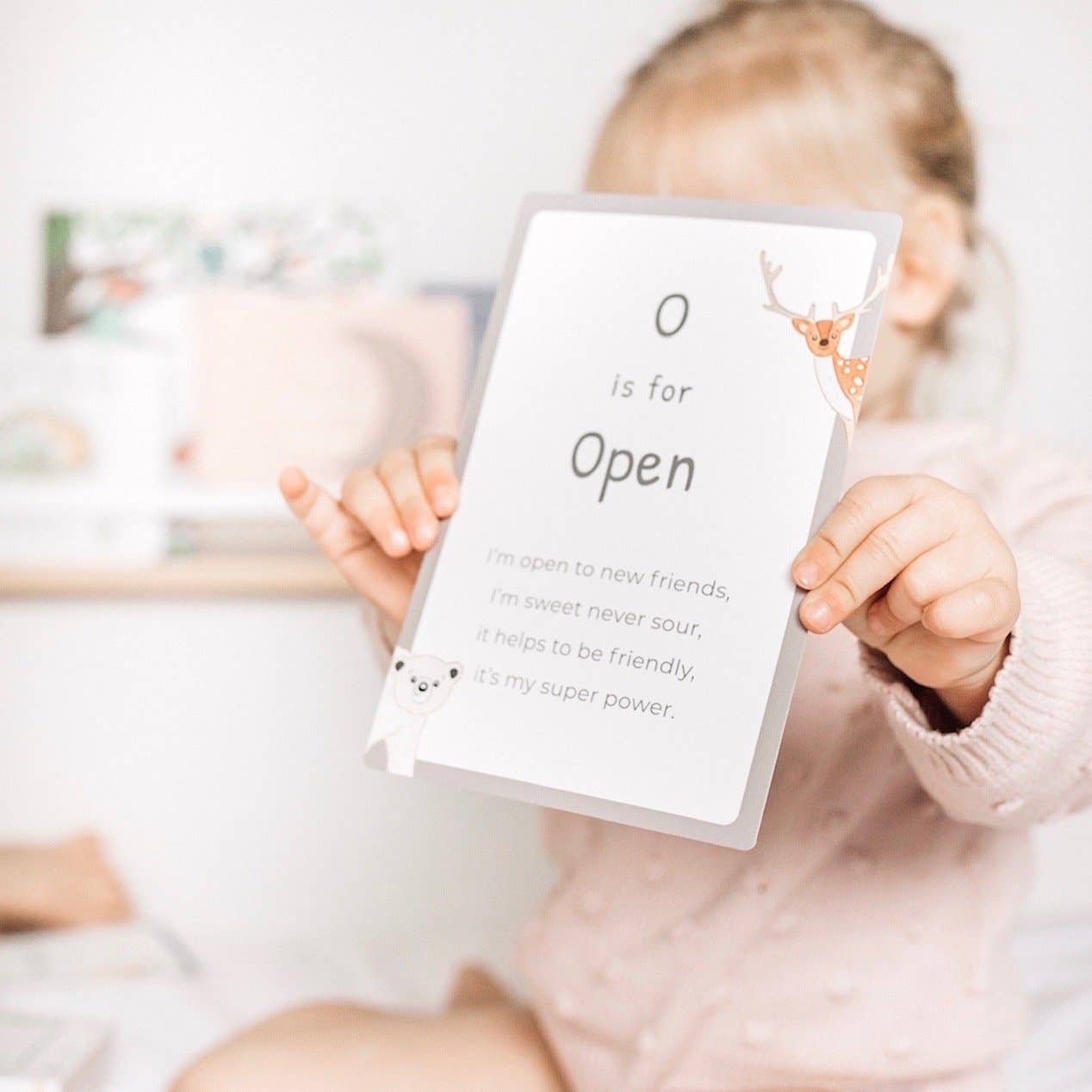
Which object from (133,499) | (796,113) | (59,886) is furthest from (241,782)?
(796,113)

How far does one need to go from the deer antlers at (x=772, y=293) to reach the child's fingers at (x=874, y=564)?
0.37 feet

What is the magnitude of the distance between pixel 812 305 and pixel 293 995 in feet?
2.67

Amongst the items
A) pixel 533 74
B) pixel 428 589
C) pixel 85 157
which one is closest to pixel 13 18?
pixel 85 157

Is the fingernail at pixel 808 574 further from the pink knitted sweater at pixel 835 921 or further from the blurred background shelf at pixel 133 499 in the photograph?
the blurred background shelf at pixel 133 499

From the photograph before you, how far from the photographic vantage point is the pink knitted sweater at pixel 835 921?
764 millimetres

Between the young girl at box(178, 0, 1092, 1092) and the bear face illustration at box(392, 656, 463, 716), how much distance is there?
0.23 ft

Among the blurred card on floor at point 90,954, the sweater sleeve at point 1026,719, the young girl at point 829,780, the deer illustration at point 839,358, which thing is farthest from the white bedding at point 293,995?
the deer illustration at point 839,358

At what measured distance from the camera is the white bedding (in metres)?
0.92

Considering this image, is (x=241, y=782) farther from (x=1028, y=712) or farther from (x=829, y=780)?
(x=1028, y=712)

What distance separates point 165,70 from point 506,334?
72 cm

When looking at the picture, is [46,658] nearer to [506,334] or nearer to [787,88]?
[506,334]

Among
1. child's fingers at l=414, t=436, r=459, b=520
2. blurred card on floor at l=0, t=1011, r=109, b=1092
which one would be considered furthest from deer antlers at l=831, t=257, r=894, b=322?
blurred card on floor at l=0, t=1011, r=109, b=1092

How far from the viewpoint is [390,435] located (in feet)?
3.81

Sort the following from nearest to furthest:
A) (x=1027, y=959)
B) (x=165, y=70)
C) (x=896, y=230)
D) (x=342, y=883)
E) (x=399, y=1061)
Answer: (x=896, y=230) → (x=399, y=1061) → (x=1027, y=959) → (x=165, y=70) → (x=342, y=883)
